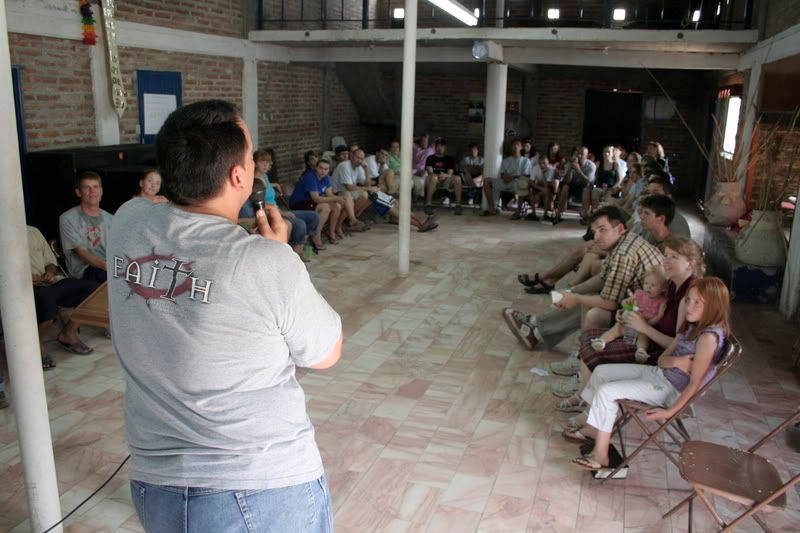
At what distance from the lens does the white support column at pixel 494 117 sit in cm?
1084

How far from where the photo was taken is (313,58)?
37.2 feet

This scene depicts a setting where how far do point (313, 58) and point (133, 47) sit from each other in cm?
381

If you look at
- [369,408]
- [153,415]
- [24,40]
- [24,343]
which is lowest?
[369,408]

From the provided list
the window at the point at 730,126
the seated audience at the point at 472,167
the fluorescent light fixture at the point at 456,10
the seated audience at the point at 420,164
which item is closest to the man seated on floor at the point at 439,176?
the seated audience at the point at 420,164

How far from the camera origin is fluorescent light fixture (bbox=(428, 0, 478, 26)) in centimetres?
771

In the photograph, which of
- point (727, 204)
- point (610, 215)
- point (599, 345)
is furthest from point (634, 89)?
point (599, 345)

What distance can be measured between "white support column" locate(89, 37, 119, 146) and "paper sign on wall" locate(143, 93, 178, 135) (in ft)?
2.04

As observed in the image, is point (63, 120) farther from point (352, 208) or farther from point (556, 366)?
point (556, 366)

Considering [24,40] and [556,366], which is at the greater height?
[24,40]

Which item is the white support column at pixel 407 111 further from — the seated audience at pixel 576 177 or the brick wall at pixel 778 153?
the seated audience at pixel 576 177

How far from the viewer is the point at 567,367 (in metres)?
4.85

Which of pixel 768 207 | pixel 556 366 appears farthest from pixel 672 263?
pixel 768 207

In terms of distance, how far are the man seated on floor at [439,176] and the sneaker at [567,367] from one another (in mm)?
5838

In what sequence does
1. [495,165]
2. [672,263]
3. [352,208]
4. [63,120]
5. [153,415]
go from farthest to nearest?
1. [495,165]
2. [352,208]
3. [63,120]
4. [672,263]
5. [153,415]
